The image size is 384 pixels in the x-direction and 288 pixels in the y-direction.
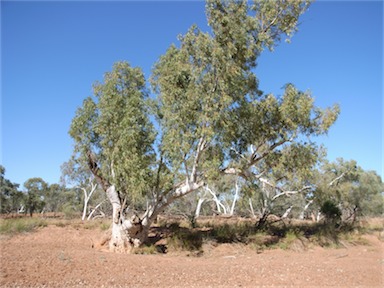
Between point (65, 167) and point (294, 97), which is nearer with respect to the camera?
point (294, 97)

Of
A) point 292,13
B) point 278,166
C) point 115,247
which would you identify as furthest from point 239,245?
point 292,13

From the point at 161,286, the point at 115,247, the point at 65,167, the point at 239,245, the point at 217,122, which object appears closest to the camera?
the point at 161,286

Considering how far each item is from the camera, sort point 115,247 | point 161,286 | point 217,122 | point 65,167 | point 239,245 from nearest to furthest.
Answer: point 161,286 < point 217,122 < point 115,247 < point 239,245 < point 65,167

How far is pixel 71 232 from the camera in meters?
16.8

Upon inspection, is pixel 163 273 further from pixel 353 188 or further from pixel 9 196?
pixel 9 196

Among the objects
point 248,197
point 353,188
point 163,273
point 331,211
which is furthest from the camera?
point 353,188

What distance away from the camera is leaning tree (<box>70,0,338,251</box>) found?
12.4m

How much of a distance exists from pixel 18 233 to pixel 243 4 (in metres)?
15.4

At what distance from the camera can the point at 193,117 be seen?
1262 centimetres

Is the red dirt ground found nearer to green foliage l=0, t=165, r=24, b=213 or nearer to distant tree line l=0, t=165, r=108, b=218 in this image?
distant tree line l=0, t=165, r=108, b=218

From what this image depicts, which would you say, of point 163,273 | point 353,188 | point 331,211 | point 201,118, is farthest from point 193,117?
point 353,188

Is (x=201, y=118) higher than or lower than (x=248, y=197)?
higher

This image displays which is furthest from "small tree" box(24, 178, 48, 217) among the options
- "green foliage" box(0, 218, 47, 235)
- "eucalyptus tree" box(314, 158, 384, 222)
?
"eucalyptus tree" box(314, 158, 384, 222)

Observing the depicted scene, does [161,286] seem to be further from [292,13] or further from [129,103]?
[292,13]
